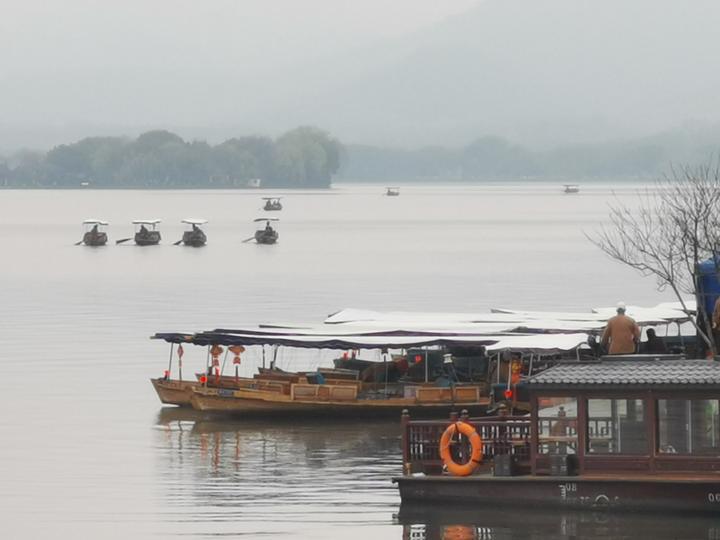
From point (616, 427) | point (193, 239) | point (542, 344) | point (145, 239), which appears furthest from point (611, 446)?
point (193, 239)

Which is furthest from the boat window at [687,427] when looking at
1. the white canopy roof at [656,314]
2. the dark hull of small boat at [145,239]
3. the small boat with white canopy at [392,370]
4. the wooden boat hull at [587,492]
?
the dark hull of small boat at [145,239]

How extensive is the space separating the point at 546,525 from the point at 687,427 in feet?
7.68

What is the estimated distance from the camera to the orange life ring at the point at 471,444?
26.3 m

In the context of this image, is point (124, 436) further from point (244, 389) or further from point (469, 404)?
point (469, 404)

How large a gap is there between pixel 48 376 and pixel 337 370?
402 inches

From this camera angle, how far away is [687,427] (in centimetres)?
2520

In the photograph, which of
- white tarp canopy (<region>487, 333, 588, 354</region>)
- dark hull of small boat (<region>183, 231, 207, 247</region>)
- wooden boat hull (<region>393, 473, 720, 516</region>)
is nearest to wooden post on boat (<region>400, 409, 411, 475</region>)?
wooden boat hull (<region>393, 473, 720, 516</region>)

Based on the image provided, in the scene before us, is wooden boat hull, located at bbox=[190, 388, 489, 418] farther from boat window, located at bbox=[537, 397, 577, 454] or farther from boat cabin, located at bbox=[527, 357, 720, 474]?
boat cabin, located at bbox=[527, 357, 720, 474]

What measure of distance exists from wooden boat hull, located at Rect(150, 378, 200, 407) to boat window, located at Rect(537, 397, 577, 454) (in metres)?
14.8

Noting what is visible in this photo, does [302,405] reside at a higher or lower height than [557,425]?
higher

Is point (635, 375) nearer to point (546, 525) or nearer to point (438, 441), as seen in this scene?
point (546, 525)

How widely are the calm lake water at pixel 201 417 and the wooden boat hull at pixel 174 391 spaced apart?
0.36 meters

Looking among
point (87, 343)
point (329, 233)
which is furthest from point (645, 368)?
point (329, 233)

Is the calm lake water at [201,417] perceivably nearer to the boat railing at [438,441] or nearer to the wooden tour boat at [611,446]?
the wooden tour boat at [611,446]
